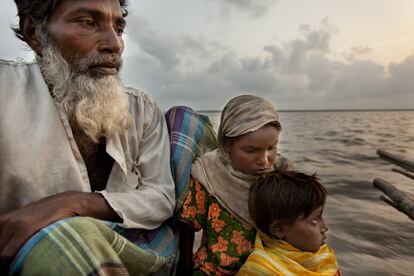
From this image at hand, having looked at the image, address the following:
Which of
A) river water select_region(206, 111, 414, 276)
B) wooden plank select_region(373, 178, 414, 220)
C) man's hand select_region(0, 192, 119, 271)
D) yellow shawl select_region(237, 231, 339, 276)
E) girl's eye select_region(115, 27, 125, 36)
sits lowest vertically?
river water select_region(206, 111, 414, 276)

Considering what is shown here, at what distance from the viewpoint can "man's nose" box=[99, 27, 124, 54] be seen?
221 cm

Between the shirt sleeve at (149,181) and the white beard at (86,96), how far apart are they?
19 cm

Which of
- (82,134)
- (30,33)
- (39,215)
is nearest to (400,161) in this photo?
(82,134)

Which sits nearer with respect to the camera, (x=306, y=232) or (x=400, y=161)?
(x=306, y=232)

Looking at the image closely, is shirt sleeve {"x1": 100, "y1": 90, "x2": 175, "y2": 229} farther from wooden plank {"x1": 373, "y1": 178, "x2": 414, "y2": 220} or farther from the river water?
wooden plank {"x1": 373, "y1": 178, "x2": 414, "y2": 220}

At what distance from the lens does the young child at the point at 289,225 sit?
1967 millimetres

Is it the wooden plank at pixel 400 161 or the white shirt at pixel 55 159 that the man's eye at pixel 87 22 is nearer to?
the white shirt at pixel 55 159

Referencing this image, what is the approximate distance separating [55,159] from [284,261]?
1.25 metres

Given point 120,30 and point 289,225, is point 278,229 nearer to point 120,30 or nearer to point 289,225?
point 289,225

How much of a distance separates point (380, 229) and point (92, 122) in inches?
187

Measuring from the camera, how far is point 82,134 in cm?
228

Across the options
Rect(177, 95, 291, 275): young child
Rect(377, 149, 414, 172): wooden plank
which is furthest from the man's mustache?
Rect(377, 149, 414, 172): wooden plank

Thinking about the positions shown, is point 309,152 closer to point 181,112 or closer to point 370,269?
point 370,269

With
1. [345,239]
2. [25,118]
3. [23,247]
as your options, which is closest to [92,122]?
[25,118]
